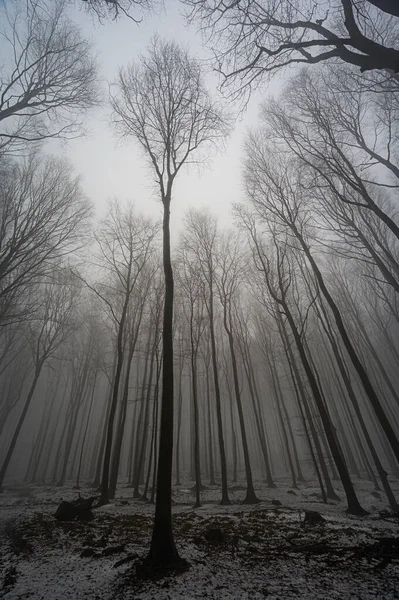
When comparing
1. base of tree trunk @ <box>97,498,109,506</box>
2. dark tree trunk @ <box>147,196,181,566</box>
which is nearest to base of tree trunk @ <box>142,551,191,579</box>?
dark tree trunk @ <box>147,196,181,566</box>

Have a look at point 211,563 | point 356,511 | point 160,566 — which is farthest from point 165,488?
point 356,511

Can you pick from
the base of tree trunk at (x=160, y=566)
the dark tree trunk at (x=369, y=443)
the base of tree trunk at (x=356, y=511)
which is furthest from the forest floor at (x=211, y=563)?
the dark tree trunk at (x=369, y=443)

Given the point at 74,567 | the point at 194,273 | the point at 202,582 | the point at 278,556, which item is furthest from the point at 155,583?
the point at 194,273

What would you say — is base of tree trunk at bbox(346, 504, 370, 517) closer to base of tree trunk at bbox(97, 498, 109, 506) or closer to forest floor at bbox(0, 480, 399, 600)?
forest floor at bbox(0, 480, 399, 600)

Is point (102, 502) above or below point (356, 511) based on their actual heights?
above

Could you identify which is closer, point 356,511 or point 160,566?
point 160,566

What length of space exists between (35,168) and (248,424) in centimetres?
3803

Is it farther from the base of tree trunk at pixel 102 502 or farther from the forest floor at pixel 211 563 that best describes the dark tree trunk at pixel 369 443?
the base of tree trunk at pixel 102 502

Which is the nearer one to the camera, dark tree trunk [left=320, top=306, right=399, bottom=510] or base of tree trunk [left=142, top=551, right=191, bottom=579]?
base of tree trunk [left=142, top=551, right=191, bottom=579]

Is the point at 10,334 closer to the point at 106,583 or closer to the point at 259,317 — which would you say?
the point at 259,317

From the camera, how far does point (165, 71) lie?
319 inches

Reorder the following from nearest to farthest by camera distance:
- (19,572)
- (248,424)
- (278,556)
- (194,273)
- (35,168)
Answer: (19,572)
(278,556)
(35,168)
(194,273)
(248,424)

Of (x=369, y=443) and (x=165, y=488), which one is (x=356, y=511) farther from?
(x=165, y=488)

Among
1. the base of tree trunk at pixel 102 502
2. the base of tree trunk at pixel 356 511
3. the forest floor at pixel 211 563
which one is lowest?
the base of tree trunk at pixel 356 511
